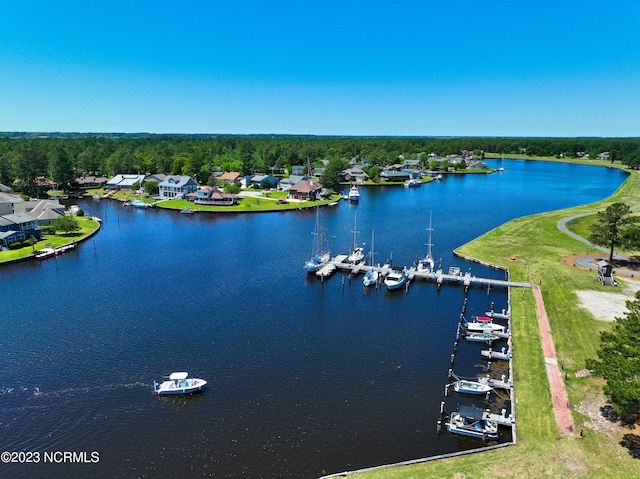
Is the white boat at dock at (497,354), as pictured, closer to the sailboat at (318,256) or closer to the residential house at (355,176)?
the sailboat at (318,256)

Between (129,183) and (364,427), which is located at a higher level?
(129,183)

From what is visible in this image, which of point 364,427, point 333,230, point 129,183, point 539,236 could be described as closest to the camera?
point 364,427

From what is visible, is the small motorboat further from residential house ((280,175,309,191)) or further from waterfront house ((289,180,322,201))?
residential house ((280,175,309,191))

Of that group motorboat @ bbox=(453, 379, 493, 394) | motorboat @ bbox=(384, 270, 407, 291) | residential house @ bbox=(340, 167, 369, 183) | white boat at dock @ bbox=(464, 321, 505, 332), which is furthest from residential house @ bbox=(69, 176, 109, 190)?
motorboat @ bbox=(453, 379, 493, 394)

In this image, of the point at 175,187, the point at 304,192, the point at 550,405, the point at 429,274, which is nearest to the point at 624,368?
the point at 550,405

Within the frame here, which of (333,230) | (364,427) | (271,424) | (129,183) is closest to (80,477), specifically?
(271,424)

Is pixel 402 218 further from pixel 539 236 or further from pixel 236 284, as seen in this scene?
pixel 236 284

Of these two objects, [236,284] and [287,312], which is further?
[236,284]
